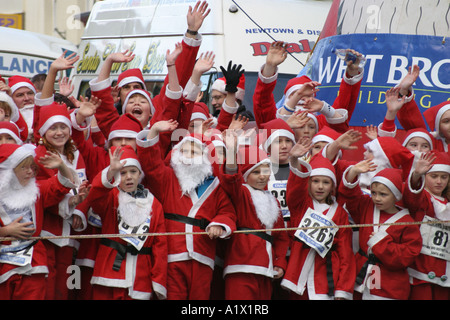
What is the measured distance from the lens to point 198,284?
5645 millimetres

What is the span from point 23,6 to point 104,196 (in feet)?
54.5

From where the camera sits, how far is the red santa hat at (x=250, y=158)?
232 inches

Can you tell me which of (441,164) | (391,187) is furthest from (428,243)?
(441,164)

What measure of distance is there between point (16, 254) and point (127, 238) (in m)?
0.73

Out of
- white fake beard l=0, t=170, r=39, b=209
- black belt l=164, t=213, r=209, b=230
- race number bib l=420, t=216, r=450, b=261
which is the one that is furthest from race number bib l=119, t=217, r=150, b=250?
race number bib l=420, t=216, r=450, b=261

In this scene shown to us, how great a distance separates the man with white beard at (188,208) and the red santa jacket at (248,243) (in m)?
0.11

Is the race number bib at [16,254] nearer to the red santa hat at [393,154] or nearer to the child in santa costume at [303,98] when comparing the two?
the child in santa costume at [303,98]

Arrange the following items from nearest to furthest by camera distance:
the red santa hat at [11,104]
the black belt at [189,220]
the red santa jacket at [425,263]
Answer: the black belt at [189,220] < the red santa jacket at [425,263] < the red santa hat at [11,104]

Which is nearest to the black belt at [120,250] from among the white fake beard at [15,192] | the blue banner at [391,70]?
the white fake beard at [15,192]

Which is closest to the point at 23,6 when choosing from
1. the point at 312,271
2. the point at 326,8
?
the point at 326,8

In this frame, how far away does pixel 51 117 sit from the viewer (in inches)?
233

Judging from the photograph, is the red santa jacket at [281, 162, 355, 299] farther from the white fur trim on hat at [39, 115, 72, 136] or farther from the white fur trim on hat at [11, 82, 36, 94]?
the white fur trim on hat at [11, 82, 36, 94]
